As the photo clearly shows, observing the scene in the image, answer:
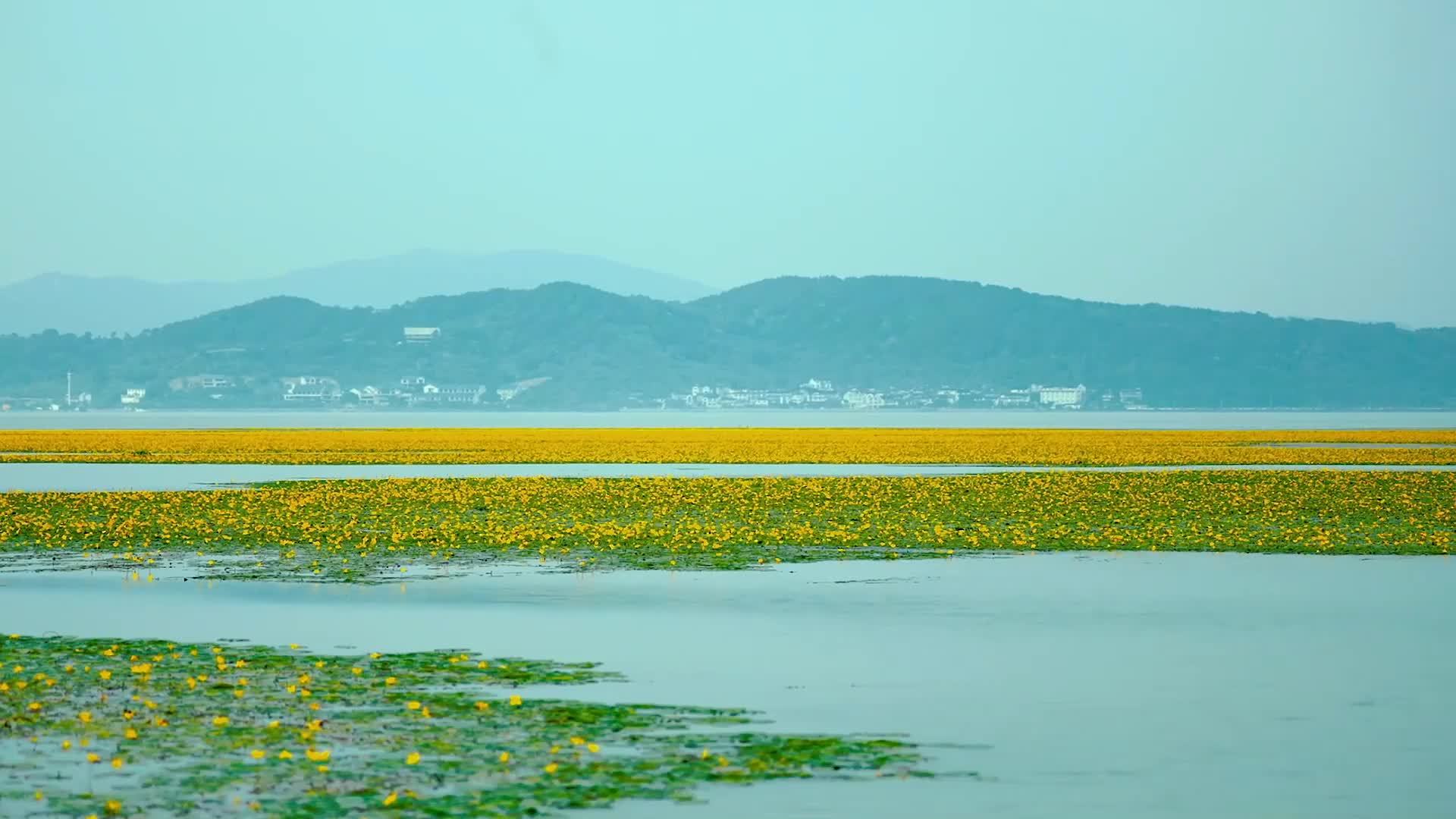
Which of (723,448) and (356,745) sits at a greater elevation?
(723,448)

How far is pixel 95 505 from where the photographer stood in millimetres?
44344

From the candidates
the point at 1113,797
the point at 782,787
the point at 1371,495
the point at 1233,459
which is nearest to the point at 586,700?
the point at 782,787

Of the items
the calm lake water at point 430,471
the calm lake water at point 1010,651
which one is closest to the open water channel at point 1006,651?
the calm lake water at point 1010,651

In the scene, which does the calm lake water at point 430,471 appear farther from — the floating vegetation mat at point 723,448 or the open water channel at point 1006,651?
the open water channel at point 1006,651

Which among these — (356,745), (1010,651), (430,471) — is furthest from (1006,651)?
(430,471)

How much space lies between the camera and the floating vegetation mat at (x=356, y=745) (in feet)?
40.4

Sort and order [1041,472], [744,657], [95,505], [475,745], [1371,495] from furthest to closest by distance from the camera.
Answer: [1041,472], [1371,495], [95,505], [744,657], [475,745]

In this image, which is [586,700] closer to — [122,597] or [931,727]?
[931,727]

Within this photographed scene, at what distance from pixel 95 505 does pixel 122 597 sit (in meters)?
20.6

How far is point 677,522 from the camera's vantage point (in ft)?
128

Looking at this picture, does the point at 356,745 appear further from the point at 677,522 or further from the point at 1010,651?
the point at 677,522

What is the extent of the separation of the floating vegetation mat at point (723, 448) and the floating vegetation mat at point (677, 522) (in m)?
25.0

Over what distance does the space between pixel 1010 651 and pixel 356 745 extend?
8.63m

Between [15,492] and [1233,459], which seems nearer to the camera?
[15,492]
